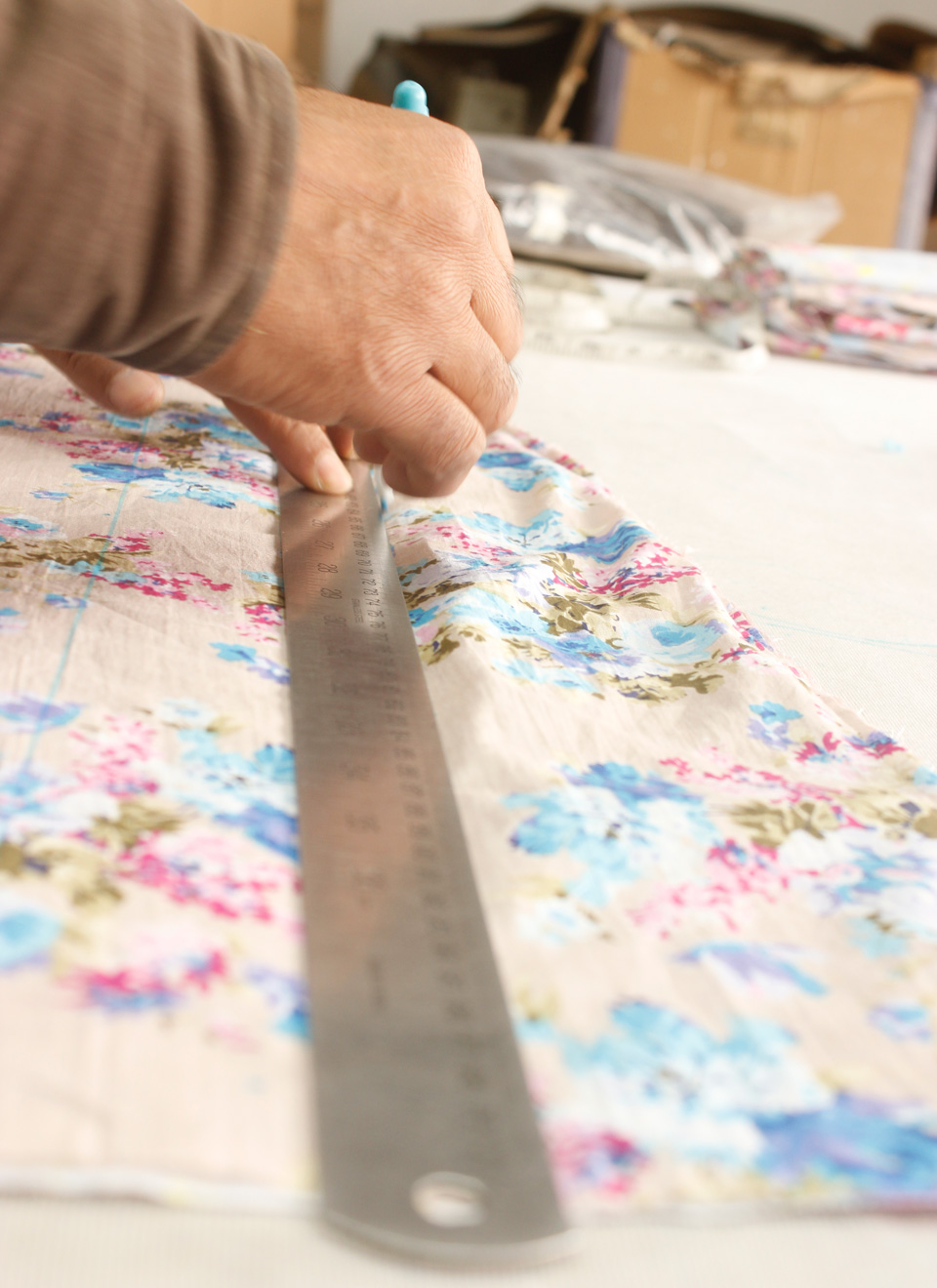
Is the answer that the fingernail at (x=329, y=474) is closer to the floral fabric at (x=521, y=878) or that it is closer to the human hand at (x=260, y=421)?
the human hand at (x=260, y=421)

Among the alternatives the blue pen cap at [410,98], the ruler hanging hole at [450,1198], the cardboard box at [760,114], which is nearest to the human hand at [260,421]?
the blue pen cap at [410,98]

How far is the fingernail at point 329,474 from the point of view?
0.79 m

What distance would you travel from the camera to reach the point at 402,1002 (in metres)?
0.32

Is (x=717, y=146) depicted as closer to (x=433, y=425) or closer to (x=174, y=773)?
(x=433, y=425)

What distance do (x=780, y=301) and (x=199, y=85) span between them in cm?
155

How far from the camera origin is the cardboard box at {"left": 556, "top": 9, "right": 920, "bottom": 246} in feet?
10.1

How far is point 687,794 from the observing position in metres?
0.47

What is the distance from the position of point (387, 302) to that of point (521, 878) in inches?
12.7

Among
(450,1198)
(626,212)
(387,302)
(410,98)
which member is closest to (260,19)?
(626,212)

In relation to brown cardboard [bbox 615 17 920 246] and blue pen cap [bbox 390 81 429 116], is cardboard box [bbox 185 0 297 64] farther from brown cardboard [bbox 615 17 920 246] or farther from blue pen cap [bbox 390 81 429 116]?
blue pen cap [bbox 390 81 429 116]

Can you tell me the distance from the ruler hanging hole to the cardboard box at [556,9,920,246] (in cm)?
335

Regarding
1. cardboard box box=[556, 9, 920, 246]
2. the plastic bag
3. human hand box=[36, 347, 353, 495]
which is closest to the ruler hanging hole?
human hand box=[36, 347, 353, 495]

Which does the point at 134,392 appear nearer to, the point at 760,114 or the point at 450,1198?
the point at 450,1198

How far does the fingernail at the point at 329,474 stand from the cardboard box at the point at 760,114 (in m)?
2.77
